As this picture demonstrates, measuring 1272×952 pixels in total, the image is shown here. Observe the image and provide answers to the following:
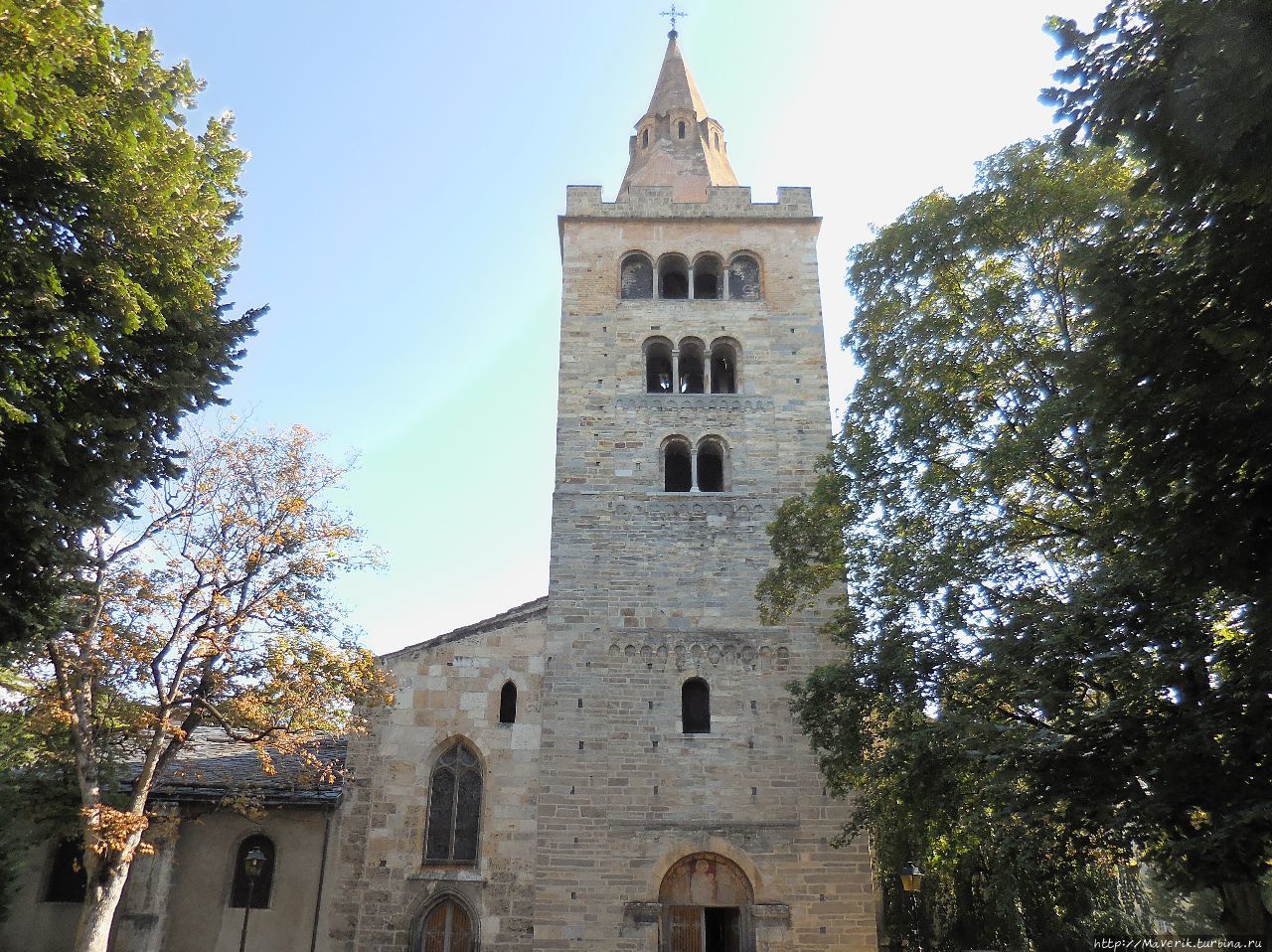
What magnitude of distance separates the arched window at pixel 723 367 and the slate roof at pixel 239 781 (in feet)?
37.0

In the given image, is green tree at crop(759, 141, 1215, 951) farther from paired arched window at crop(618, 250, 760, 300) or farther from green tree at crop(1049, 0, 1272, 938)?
paired arched window at crop(618, 250, 760, 300)

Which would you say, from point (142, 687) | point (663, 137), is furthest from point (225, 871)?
point (663, 137)

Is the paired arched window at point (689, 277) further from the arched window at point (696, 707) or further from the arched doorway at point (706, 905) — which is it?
the arched doorway at point (706, 905)

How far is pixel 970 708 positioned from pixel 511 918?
908 cm

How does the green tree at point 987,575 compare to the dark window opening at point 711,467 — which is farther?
the dark window opening at point 711,467

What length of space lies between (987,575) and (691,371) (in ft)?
36.9

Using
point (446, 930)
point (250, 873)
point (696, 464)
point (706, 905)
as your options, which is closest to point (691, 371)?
point (696, 464)

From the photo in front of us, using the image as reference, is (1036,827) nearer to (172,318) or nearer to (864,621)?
(864,621)

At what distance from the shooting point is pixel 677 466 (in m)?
21.1

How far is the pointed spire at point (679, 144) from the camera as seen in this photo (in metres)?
25.3

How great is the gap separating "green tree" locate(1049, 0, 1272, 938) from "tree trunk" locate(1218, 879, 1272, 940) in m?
1.46

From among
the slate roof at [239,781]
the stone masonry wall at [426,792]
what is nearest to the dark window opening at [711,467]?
the stone masonry wall at [426,792]

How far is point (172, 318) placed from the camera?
1017 cm

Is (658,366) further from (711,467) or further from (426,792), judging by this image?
(426,792)
